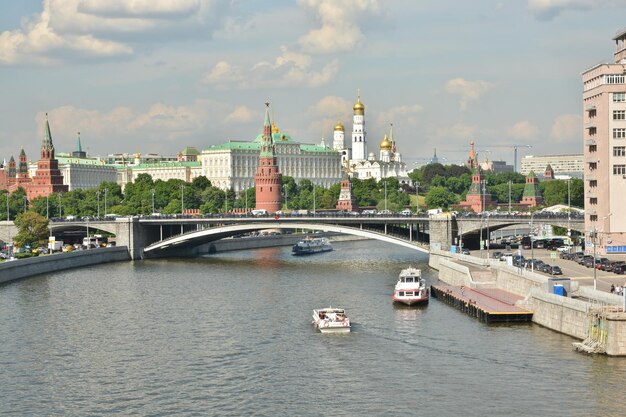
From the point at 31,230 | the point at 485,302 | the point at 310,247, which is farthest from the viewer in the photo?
the point at 310,247

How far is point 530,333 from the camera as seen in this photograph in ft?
206

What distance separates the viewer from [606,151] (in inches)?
3834

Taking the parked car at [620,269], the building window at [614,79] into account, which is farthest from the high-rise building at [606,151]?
the parked car at [620,269]

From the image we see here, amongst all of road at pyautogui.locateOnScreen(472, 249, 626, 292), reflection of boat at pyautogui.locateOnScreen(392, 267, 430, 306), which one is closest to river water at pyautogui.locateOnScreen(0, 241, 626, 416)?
reflection of boat at pyautogui.locateOnScreen(392, 267, 430, 306)

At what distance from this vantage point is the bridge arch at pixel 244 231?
120000 mm

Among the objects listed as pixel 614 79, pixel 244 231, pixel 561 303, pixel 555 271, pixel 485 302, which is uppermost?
pixel 614 79

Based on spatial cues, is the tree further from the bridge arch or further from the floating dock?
the floating dock

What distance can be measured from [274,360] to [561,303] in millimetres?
17268

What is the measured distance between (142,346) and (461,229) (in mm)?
63370

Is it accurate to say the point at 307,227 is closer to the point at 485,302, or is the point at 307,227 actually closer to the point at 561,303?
the point at 485,302

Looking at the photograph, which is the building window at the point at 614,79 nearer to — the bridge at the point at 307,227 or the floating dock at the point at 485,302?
the bridge at the point at 307,227

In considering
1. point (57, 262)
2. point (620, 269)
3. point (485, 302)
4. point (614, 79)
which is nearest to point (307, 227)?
point (57, 262)

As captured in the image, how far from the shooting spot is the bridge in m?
118

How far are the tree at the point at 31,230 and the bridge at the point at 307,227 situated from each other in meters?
6.70
